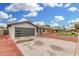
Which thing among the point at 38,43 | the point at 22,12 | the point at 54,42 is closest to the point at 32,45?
the point at 38,43

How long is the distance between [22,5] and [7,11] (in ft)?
0.56

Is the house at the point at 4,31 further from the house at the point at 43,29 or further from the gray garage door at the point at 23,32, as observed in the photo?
the house at the point at 43,29

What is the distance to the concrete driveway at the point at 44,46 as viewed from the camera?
1.86m

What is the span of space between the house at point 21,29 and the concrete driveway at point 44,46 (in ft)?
0.18

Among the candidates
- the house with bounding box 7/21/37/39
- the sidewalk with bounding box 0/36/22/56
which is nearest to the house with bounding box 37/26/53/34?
the house with bounding box 7/21/37/39

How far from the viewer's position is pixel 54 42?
1.90m

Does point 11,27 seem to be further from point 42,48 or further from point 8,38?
point 42,48

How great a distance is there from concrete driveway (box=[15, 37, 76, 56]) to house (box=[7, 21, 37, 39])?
0.05 meters

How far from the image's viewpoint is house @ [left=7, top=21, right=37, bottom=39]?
1.89 m

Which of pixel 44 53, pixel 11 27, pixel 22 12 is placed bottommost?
pixel 44 53

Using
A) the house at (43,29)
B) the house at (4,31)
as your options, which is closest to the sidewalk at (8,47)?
the house at (4,31)

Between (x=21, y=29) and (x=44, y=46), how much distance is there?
0.31 metres

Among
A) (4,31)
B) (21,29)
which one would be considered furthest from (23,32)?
(4,31)

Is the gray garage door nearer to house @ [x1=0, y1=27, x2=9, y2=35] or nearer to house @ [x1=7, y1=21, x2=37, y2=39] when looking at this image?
house @ [x1=7, y1=21, x2=37, y2=39]
